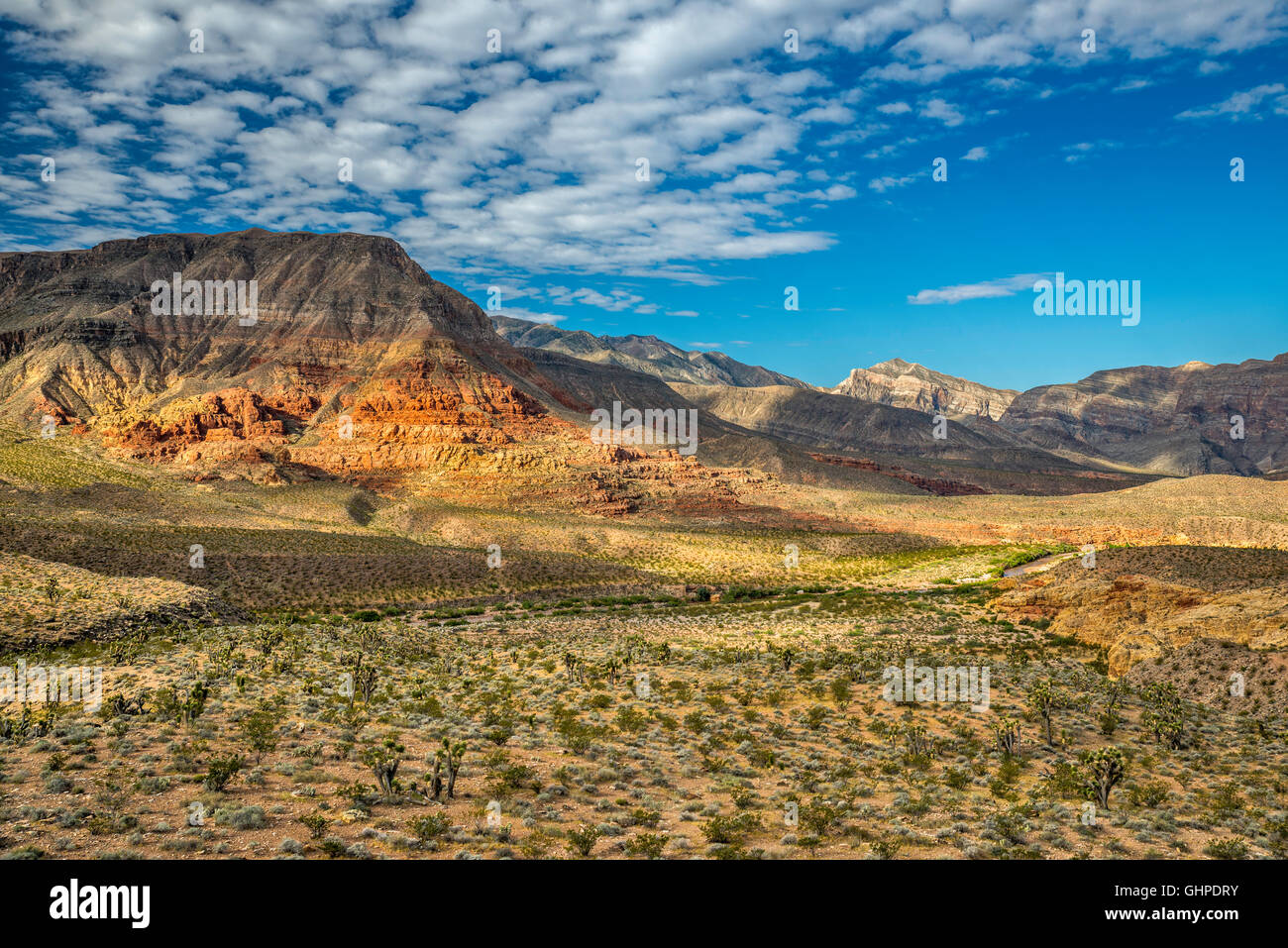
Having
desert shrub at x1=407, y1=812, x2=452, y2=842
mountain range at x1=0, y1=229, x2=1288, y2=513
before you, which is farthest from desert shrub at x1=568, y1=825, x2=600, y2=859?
mountain range at x1=0, y1=229, x2=1288, y2=513

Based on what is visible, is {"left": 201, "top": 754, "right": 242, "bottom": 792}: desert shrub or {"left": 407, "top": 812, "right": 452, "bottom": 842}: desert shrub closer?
{"left": 407, "top": 812, "right": 452, "bottom": 842}: desert shrub

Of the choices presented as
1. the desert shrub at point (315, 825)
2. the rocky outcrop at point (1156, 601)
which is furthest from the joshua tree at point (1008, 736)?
the desert shrub at point (315, 825)

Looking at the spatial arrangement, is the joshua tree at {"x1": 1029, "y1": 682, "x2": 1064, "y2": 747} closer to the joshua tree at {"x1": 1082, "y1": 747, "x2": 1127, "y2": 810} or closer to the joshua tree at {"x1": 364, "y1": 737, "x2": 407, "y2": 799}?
the joshua tree at {"x1": 1082, "y1": 747, "x2": 1127, "y2": 810}

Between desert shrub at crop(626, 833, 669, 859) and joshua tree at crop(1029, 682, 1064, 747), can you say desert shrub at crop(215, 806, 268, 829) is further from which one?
joshua tree at crop(1029, 682, 1064, 747)

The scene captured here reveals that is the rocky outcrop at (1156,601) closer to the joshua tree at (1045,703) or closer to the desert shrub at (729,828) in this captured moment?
the joshua tree at (1045,703)

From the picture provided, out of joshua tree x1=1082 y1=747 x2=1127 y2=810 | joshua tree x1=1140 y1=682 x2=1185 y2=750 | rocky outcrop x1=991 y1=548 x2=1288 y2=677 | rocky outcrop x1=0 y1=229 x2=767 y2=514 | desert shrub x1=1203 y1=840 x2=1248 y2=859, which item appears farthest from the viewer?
rocky outcrop x1=0 y1=229 x2=767 y2=514

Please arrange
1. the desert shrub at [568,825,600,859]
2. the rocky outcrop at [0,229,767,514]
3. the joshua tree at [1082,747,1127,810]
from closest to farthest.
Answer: the desert shrub at [568,825,600,859]
the joshua tree at [1082,747,1127,810]
the rocky outcrop at [0,229,767,514]

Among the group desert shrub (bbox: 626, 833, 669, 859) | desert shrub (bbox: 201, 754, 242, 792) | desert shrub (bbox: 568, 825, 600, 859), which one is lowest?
desert shrub (bbox: 626, 833, 669, 859)

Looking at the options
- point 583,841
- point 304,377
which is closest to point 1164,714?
point 583,841

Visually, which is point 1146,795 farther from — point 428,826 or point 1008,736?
point 428,826

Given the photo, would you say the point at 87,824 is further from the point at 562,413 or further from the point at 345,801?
the point at 562,413

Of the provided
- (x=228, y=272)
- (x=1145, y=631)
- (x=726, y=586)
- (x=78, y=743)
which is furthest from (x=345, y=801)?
(x=228, y=272)

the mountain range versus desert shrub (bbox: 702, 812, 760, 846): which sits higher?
the mountain range

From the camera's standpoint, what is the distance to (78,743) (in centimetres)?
1375
